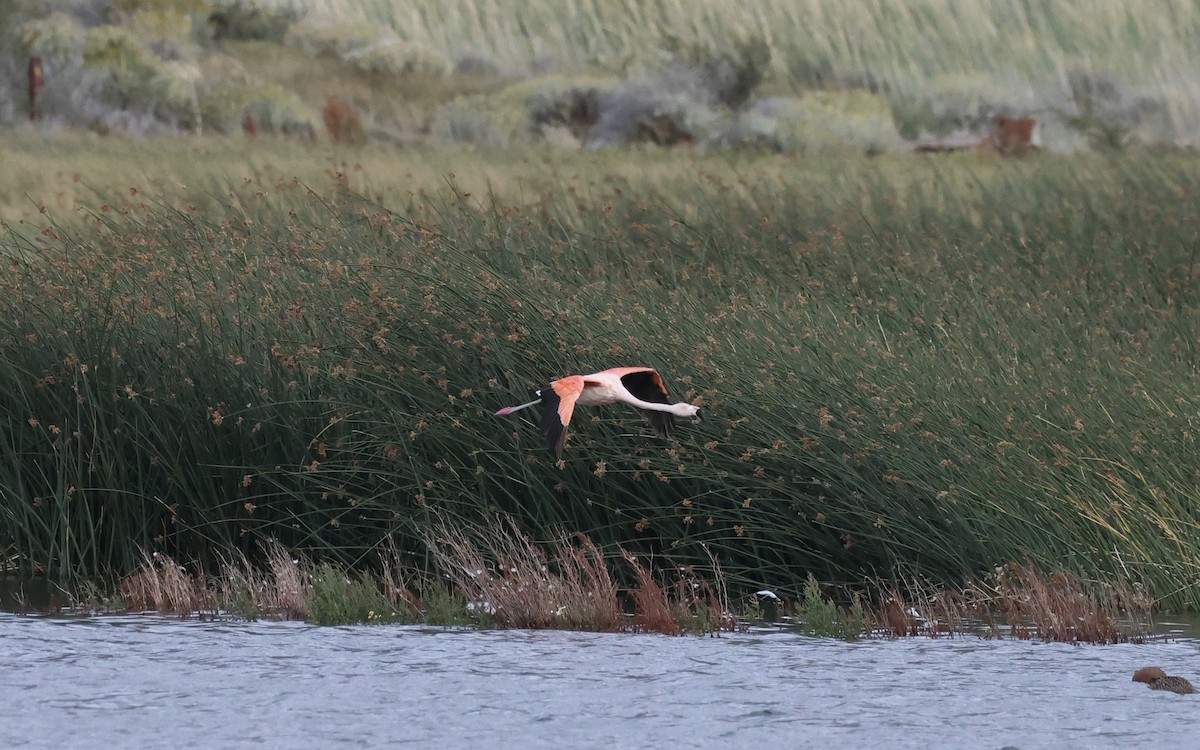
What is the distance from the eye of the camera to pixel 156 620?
9703 millimetres

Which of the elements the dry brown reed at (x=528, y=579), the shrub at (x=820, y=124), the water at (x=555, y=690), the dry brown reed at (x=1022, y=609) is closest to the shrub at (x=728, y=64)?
the shrub at (x=820, y=124)

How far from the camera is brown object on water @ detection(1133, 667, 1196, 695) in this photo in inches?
317

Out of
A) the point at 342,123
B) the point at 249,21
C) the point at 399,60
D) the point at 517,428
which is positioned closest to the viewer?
the point at 517,428

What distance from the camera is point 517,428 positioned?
10219mm

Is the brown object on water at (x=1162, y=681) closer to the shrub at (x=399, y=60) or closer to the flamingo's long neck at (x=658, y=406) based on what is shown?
the flamingo's long neck at (x=658, y=406)

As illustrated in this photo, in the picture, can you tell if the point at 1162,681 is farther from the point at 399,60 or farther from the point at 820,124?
the point at 399,60

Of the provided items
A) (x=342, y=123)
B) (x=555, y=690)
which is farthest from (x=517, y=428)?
(x=342, y=123)

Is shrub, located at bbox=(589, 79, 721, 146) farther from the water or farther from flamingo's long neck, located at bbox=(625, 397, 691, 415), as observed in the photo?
flamingo's long neck, located at bbox=(625, 397, 691, 415)

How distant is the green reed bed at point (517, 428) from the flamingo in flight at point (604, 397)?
1.63 feet

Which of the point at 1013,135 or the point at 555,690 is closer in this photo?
the point at 555,690

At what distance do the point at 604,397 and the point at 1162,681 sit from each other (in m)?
2.39

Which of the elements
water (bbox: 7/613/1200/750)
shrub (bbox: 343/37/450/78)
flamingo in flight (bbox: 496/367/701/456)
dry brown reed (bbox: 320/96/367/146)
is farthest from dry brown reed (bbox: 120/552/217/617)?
shrub (bbox: 343/37/450/78)

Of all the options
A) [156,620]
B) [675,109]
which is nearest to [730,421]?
[156,620]

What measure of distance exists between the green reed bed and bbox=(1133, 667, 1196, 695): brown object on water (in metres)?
1.60
